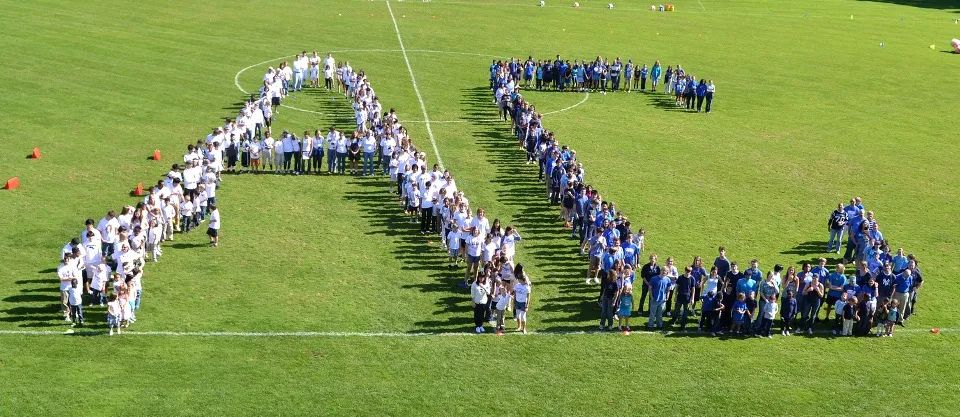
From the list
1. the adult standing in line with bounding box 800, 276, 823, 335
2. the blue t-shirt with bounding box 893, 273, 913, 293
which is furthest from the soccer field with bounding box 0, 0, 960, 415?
the blue t-shirt with bounding box 893, 273, 913, 293

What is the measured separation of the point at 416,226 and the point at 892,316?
546 inches

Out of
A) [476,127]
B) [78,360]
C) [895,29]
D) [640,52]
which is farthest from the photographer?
[895,29]

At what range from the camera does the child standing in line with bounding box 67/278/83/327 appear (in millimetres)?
23156

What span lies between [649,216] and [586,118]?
545 inches

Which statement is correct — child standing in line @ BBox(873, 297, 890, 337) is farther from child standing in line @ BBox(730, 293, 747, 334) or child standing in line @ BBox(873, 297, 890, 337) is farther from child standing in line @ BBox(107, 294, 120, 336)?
child standing in line @ BBox(107, 294, 120, 336)

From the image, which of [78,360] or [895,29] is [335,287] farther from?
[895,29]

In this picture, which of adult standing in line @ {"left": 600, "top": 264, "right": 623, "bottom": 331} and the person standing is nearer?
adult standing in line @ {"left": 600, "top": 264, "right": 623, "bottom": 331}

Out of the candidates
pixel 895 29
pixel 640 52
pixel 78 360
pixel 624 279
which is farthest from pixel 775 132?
pixel 895 29

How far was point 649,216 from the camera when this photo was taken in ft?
109

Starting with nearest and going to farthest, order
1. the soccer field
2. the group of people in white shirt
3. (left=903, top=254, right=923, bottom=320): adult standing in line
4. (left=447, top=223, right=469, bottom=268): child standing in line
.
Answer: the soccer field → the group of people in white shirt → (left=903, top=254, right=923, bottom=320): adult standing in line → (left=447, top=223, right=469, bottom=268): child standing in line

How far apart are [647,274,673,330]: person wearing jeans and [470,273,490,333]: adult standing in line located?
3.91 metres

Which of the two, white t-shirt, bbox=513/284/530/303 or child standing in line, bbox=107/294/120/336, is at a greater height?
white t-shirt, bbox=513/284/530/303

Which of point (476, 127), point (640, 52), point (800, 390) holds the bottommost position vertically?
point (800, 390)

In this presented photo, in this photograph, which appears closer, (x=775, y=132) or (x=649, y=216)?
(x=649, y=216)
